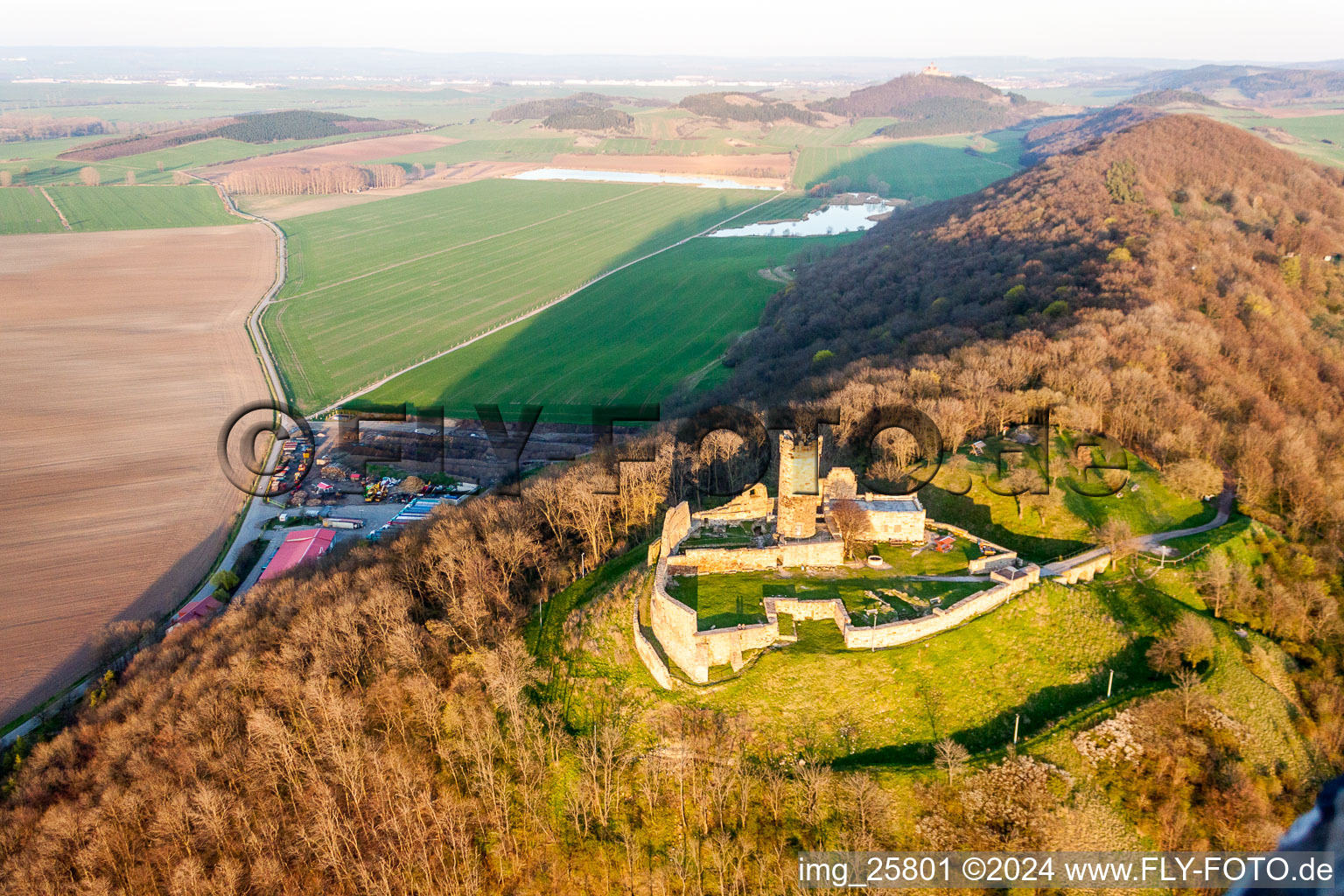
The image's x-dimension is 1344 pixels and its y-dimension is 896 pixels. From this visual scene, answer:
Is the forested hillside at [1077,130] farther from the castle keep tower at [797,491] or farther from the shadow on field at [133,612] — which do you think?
the shadow on field at [133,612]

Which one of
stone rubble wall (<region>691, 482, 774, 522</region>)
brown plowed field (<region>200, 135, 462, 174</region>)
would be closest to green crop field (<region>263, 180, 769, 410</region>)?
brown plowed field (<region>200, 135, 462, 174</region>)

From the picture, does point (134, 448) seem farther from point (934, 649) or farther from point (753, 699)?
point (934, 649)

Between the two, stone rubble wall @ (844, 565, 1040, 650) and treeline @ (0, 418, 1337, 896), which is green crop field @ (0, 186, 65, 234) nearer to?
treeline @ (0, 418, 1337, 896)

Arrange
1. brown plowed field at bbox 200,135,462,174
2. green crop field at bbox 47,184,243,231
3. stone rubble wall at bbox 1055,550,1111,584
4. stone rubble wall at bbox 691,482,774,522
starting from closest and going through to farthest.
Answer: stone rubble wall at bbox 1055,550,1111,584 → stone rubble wall at bbox 691,482,774,522 → green crop field at bbox 47,184,243,231 → brown plowed field at bbox 200,135,462,174

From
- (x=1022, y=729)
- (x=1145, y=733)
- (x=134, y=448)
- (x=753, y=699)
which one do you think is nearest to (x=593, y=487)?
(x=753, y=699)

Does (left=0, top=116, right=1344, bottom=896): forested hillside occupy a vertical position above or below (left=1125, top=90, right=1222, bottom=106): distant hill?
below

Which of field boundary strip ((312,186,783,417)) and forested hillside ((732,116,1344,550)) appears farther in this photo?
field boundary strip ((312,186,783,417))

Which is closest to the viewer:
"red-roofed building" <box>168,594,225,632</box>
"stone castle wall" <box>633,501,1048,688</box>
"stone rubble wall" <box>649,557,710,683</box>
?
"stone castle wall" <box>633,501,1048,688</box>

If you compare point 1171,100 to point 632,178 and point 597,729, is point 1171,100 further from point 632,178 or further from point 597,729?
point 597,729
